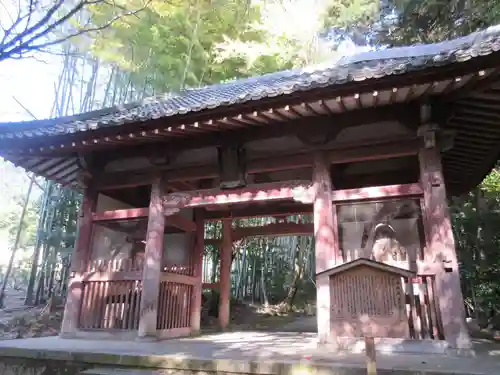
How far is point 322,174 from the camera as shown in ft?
16.8

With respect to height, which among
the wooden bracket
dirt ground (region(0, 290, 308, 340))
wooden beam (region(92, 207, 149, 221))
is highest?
the wooden bracket

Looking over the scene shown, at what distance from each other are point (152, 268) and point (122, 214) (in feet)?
3.69

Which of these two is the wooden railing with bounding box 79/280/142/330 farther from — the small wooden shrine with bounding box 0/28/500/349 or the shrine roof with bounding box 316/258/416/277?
the shrine roof with bounding box 316/258/416/277

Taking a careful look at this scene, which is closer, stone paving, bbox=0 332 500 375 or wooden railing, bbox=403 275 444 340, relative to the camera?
stone paving, bbox=0 332 500 375

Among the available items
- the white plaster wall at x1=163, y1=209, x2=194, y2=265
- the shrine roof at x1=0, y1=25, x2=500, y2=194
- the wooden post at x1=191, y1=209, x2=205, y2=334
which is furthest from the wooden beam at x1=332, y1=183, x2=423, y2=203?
the white plaster wall at x1=163, y1=209, x2=194, y2=265

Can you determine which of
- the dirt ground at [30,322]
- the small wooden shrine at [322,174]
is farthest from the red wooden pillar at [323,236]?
the dirt ground at [30,322]

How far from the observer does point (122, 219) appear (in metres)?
6.26

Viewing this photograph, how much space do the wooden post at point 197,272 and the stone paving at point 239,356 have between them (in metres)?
1.81

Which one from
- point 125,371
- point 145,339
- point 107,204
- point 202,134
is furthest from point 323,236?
point 107,204

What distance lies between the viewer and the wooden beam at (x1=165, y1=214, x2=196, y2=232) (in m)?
6.52

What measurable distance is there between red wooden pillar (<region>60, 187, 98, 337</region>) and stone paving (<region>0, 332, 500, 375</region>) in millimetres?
664

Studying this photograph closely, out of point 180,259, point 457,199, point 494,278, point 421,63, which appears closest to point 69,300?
point 180,259

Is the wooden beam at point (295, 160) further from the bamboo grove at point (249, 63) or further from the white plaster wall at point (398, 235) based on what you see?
the bamboo grove at point (249, 63)

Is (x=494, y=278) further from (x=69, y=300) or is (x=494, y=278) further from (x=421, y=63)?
(x=69, y=300)
